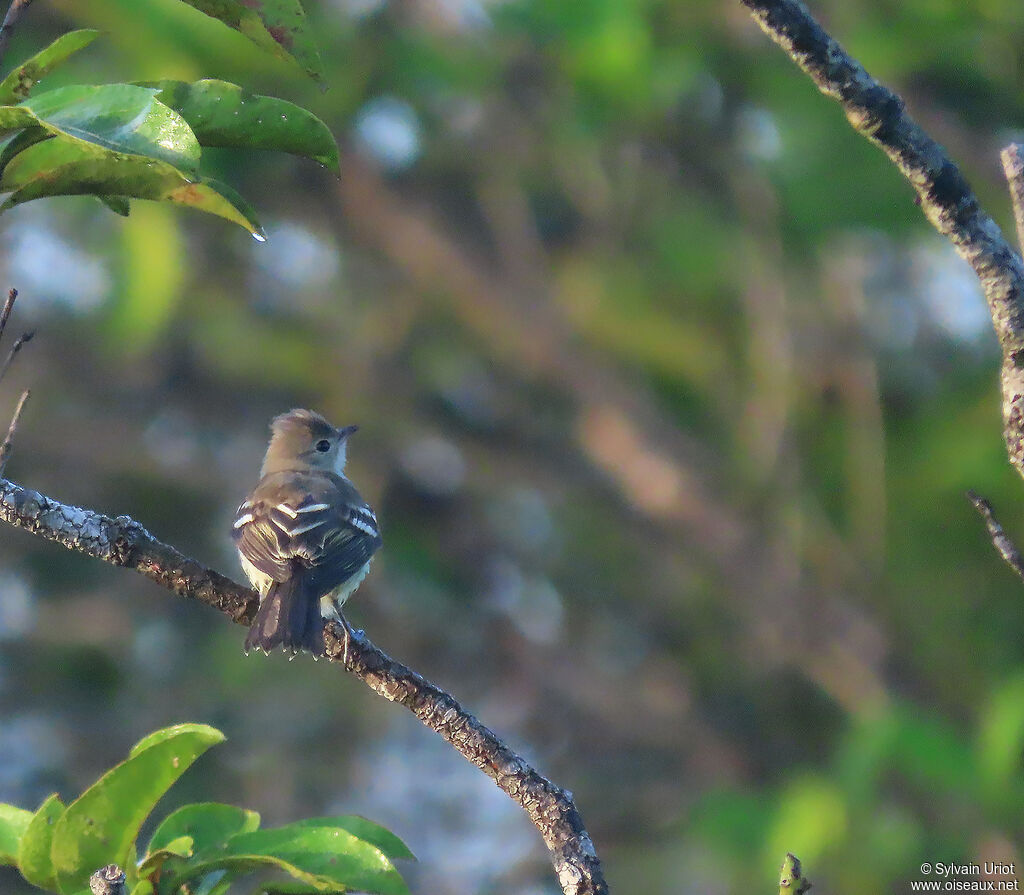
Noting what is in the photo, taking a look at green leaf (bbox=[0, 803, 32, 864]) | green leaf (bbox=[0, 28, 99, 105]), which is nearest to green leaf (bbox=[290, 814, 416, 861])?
green leaf (bbox=[0, 803, 32, 864])

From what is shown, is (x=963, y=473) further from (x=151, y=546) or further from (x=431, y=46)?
(x=151, y=546)

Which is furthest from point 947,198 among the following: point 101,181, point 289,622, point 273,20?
point 289,622

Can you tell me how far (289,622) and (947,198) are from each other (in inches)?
95.4

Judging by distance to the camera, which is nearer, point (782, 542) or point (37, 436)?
point (782, 542)

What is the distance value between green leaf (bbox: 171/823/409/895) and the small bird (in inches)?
37.3

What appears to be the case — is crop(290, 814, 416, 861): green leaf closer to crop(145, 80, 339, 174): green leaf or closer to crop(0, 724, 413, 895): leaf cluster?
crop(0, 724, 413, 895): leaf cluster

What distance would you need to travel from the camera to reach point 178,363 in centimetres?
1170

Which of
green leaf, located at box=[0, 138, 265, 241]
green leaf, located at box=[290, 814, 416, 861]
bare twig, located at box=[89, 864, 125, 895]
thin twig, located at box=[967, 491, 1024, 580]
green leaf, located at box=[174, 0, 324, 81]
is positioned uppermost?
green leaf, located at box=[174, 0, 324, 81]

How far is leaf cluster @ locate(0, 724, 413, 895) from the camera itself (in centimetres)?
242

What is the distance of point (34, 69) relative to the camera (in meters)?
2.47

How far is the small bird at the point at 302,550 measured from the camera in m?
3.97

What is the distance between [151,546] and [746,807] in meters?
5.76

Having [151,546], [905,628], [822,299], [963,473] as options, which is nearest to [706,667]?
[905,628]

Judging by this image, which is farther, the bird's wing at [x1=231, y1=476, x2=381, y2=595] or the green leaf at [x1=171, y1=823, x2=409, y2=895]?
the bird's wing at [x1=231, y1=476, x2=381, y2=595]
